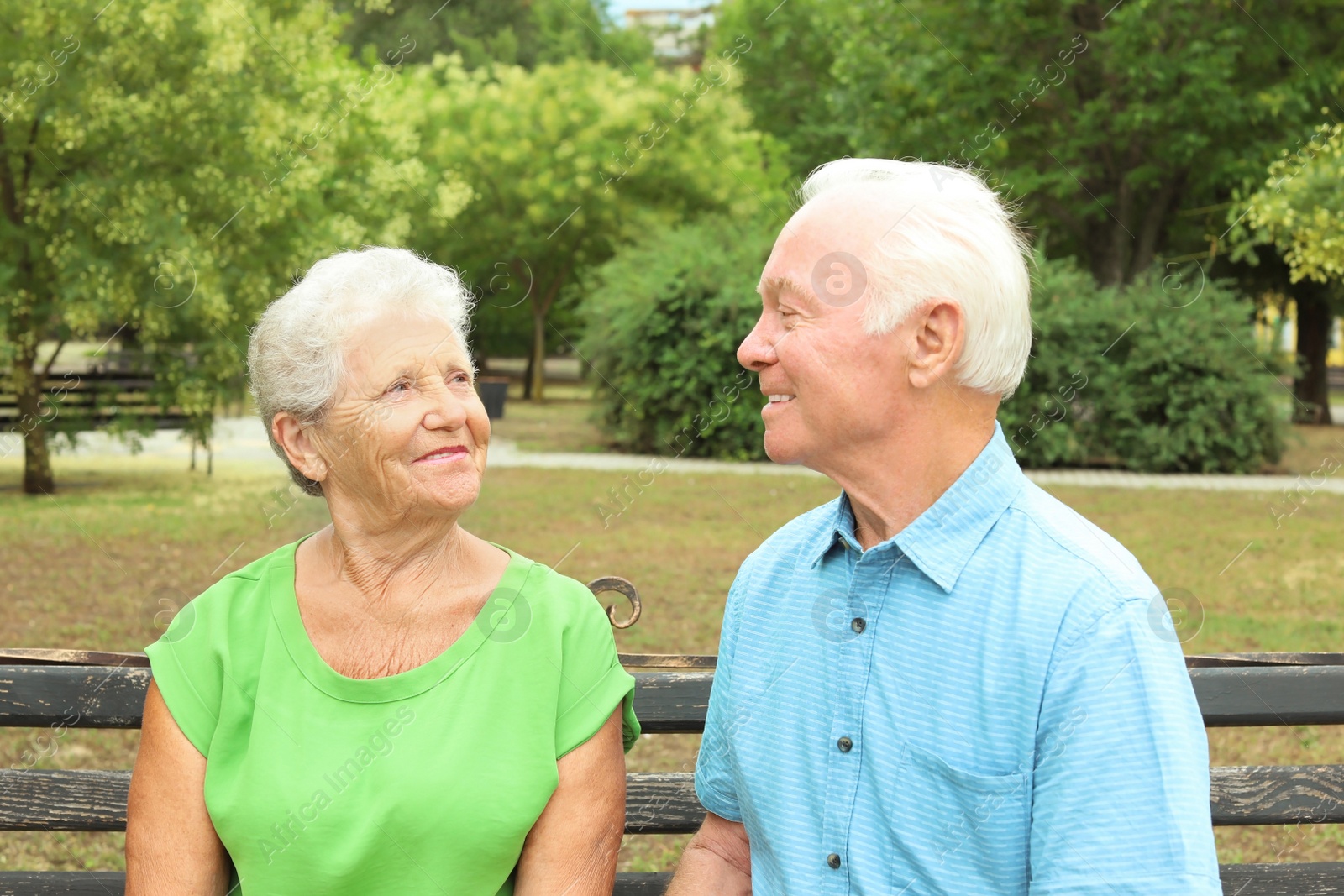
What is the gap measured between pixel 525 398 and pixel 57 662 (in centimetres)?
3001

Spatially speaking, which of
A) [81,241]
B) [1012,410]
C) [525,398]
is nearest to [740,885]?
[81,241]

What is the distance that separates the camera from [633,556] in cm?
1023

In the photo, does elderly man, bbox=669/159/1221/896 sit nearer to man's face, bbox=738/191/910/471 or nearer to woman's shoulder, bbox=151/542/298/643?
man's face, bbox=738/191/910/471

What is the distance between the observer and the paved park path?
15.1 metres

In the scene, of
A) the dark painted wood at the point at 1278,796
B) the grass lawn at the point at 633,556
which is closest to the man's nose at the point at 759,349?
the dark painted wood at the point at 1278,796

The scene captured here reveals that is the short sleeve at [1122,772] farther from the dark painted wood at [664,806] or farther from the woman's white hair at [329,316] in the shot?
the woman's white hair at [329,316]

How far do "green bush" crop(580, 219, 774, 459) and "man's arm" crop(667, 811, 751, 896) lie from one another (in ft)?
45.7

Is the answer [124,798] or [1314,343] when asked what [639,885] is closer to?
[124,798]

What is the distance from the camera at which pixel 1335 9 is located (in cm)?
1939

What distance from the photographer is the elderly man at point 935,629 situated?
1.77 meters

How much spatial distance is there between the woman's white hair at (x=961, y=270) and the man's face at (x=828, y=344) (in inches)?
0.9

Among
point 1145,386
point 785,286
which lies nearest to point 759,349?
point 785,286

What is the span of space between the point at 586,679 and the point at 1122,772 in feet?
3.19

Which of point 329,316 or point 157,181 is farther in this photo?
point 157,181
